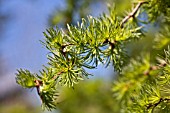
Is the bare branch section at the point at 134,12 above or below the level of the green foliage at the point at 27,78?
above

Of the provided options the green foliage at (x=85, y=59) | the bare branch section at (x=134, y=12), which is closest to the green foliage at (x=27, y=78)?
the green foliage at (x=85, y=59)

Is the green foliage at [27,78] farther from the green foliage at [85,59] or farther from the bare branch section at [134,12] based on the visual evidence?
the bare branch section at [134,12]

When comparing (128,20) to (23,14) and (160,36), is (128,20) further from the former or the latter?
(23,14)

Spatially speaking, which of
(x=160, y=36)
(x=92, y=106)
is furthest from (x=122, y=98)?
(x=92, y=106)

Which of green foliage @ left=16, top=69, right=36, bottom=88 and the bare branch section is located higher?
the bare branch section

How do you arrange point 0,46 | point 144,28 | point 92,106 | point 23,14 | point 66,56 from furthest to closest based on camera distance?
point 23,14 → point 0,46 → point 92,106 → point 144,28 → point 66,56

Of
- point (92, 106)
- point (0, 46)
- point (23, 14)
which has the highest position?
point (23, 14)

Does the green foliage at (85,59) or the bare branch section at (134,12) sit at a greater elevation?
the bare branch section at (134,12)

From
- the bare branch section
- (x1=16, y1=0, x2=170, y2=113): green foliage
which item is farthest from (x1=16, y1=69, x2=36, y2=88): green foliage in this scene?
the bare branch section

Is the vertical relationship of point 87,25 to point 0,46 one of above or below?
below

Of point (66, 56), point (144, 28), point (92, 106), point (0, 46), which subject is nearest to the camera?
point (66, 56)

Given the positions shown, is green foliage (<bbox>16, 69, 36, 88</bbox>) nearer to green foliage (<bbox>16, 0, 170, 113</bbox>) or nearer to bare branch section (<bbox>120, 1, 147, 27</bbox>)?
green foliage (<bbox>16, 0, 170, 113</bbox>)
